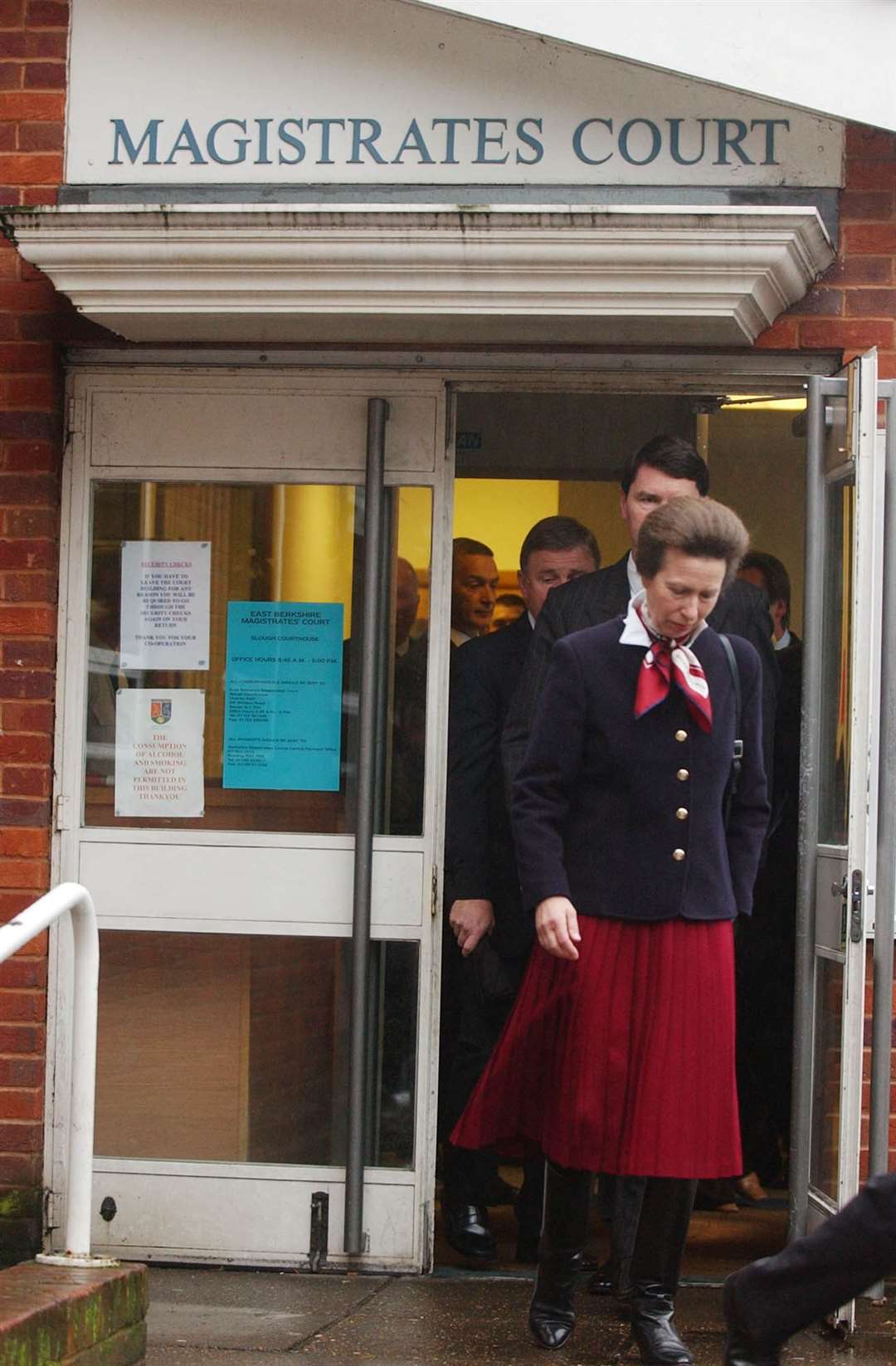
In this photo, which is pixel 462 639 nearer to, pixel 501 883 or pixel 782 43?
pixel 501 883

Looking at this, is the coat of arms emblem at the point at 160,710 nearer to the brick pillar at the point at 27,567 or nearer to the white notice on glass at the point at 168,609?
the white notice on glass at the point at 168,609

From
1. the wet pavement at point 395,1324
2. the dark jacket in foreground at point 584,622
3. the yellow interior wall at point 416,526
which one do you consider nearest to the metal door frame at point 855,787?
the dark jacket in foreground at point 584,622

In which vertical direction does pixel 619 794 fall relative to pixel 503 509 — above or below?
below

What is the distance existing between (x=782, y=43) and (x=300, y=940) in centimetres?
269

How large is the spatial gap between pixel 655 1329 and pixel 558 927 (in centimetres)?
92

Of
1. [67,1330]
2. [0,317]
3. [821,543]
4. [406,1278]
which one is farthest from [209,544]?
[67,1330]

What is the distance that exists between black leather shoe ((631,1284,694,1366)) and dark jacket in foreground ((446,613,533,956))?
128 cm

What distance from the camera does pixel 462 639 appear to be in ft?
21.9

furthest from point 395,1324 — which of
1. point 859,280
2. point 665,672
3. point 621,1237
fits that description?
point 859,280

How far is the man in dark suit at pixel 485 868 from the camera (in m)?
5.26

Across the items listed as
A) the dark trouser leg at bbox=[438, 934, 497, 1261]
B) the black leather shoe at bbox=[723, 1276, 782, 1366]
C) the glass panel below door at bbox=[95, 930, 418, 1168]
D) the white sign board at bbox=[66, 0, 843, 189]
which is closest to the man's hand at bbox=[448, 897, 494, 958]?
the glass panel below door at bbox=[95, 930, 418, 1168]

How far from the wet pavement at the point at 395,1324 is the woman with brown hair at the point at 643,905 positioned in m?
0.43

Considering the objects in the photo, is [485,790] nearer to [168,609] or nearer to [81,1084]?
[168,609]

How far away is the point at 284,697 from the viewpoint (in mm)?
5387
